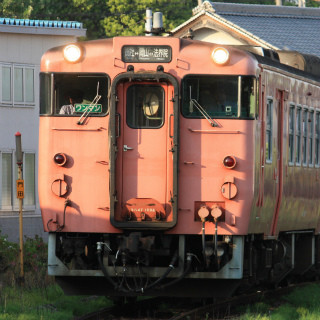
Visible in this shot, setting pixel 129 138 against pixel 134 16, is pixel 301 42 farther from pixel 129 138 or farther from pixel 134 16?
pixel 129 138

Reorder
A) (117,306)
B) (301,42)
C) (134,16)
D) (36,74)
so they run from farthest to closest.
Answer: (134,16), (301,42), (36,74), (117,306)

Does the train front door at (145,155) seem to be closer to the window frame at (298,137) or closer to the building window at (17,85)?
the window frame at (298,137)

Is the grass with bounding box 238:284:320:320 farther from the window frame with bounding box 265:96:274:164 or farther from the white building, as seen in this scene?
the white building

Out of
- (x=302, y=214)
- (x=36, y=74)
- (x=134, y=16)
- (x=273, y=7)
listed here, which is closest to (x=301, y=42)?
(x=273, y=7)

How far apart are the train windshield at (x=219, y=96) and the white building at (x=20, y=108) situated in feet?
41.1

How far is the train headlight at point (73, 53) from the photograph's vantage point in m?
12.7

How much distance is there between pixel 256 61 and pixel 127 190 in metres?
2.16

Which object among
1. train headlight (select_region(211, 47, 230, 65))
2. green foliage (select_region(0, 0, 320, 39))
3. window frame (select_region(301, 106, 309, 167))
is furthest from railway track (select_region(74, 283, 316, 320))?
green foliage (select_region(0, 0, 320, 39))

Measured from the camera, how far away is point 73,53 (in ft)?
41.5

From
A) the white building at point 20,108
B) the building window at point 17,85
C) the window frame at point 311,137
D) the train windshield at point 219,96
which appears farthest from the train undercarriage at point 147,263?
the building window at point 17,85

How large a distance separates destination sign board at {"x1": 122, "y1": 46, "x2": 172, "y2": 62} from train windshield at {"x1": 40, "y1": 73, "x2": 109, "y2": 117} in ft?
1.21

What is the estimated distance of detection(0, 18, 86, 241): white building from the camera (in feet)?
81.0

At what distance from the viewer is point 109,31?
4225 cm

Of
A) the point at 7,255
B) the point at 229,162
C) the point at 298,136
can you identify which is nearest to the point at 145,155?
the point at 229,162
